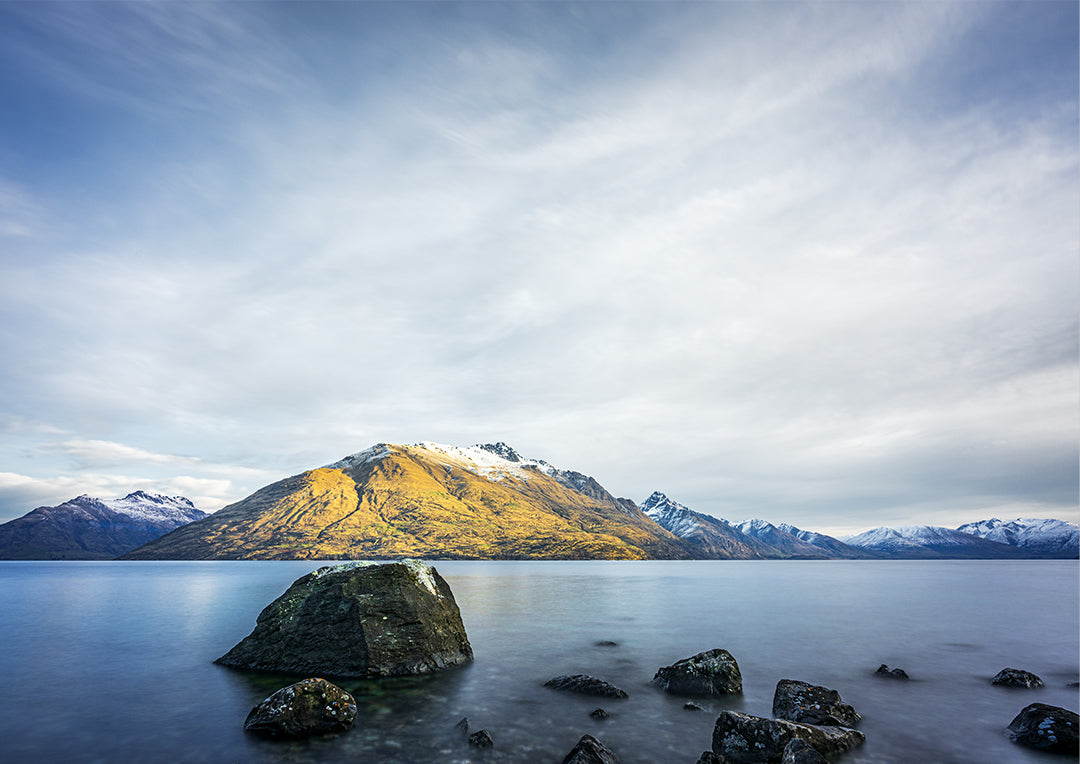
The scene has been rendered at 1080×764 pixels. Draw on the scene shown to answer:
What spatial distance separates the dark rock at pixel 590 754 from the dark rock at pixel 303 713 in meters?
7.40

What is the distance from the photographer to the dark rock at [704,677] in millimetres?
21250

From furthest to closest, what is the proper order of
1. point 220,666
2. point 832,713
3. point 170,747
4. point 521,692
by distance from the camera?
point 220,666, point 521,692, point 832,713, point 170,747

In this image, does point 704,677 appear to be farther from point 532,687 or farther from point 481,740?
point 481,740

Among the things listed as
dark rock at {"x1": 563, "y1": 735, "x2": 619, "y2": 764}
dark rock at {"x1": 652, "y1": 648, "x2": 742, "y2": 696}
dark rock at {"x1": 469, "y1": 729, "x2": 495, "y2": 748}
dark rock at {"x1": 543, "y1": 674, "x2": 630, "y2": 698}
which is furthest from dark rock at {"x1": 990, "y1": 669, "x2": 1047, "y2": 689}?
dark rock at {"x1": 469, "y1": 729, "x2": 495, "y2": 748}

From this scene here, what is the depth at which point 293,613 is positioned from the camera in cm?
2539

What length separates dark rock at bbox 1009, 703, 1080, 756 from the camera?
15266 millimetres

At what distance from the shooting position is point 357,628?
78.5ft

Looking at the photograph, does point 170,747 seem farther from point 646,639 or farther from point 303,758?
point 646,639

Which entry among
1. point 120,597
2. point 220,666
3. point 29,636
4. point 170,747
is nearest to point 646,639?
point 220,666

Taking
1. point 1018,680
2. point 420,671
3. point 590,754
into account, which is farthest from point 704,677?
point 1018,680

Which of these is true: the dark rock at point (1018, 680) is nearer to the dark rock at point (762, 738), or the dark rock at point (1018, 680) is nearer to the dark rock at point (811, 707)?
the dark rock at point (811, 707)

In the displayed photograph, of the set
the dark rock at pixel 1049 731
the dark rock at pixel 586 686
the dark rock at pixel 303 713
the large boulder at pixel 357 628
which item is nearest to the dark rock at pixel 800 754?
the dark rock at pixel 1049 731

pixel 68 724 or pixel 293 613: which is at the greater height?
pixel 293 613

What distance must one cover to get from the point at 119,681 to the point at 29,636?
74.9 ft
